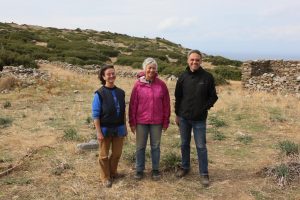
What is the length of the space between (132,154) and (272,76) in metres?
13.1

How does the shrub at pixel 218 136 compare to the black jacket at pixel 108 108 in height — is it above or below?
below

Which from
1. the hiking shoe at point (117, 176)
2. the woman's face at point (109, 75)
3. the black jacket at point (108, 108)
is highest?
the woman's face at point (109, 75)

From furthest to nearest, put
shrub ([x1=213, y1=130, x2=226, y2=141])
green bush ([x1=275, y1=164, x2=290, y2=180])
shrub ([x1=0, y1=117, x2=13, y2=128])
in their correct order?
shrub ([x1=0, y1=117, x2=13, y2=128]) < shrub ([x1=213, y1=130, x2=226, y2=141]) < green bush ([x1=275, y1=164, x2=290, y2=180])

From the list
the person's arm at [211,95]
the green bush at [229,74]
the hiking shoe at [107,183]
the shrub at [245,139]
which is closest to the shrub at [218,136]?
the shrub at [245,139]

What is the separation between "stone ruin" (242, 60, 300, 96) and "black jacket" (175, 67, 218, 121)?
12833 millimetres

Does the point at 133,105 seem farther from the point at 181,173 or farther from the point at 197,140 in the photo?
the point at 181,173

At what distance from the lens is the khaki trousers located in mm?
6448

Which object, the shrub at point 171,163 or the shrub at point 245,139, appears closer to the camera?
the shrub at point 171,163

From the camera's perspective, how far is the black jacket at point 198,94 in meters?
6.33

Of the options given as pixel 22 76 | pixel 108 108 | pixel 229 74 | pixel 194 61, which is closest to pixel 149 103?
pixel 108 108

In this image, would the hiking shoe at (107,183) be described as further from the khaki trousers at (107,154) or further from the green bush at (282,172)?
the green bush at (282,172)

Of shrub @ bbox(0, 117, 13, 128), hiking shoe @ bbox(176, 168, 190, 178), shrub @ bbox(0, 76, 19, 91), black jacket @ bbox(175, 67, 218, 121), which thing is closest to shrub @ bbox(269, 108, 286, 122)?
hiking shoe @ bbox(176, 168, 190, 178)

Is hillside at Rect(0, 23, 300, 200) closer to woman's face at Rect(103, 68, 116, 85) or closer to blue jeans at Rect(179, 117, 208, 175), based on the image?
blue jeans at Rect(179, 117, 208, 175)

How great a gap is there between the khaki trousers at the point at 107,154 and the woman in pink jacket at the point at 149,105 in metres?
0.32
